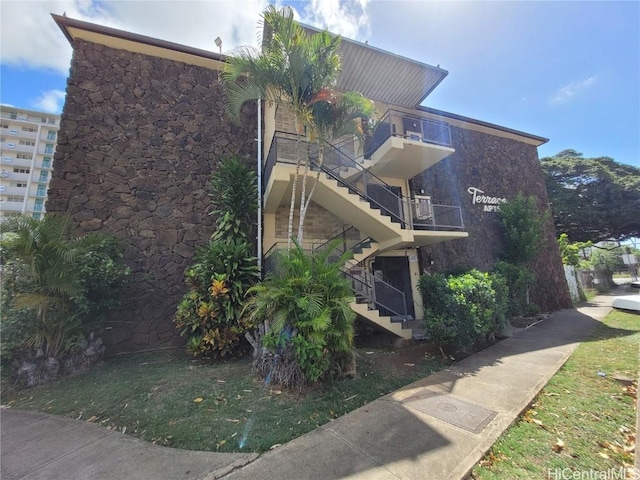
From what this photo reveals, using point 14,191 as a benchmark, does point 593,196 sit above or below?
below

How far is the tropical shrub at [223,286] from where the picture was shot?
6.14m

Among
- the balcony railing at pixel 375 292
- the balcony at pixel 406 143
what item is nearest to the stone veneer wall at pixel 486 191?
the balcony at pixel 406 143

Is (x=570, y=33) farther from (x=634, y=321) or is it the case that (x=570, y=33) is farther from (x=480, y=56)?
(x=634, y=321)

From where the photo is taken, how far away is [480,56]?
8039 mm

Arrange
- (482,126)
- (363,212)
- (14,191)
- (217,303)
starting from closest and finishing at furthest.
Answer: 1. (217,303)
2. (363,212)
3. (482,126)
4. (14,191)

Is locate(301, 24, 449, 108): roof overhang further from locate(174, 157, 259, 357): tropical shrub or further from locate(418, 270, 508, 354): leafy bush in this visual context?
locate(418, 270, 508, 354): leafy bush

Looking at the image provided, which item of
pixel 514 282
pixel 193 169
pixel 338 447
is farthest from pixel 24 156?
pixel 514 282

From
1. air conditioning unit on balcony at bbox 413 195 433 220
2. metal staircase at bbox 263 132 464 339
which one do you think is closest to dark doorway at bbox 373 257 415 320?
metal staircase at bbox 263 132 464 339

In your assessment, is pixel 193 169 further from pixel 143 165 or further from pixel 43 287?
pixel 43 287

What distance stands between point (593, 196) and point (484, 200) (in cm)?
1838

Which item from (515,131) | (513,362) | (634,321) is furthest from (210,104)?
(634,321)

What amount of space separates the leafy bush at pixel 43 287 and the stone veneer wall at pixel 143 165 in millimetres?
1595

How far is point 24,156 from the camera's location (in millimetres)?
50000

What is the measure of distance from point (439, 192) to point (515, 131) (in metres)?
7.47
